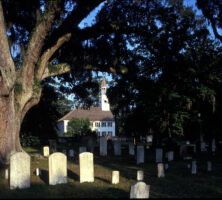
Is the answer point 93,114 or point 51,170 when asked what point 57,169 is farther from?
point 93,114

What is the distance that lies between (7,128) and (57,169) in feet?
20.7

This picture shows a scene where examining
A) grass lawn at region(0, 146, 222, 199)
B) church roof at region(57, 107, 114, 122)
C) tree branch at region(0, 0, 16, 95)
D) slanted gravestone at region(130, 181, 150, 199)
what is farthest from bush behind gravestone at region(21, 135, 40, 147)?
church roof at region(57, 107, 114, 122)

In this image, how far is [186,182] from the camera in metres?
9.91

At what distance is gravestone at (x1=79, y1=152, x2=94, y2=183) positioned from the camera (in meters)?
9.73

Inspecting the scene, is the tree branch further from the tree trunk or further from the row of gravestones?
the row of gravestones

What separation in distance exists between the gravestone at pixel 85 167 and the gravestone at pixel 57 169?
0.56 metres

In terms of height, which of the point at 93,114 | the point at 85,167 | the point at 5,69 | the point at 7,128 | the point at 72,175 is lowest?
the point at 72,175

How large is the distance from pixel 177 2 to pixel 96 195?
14643 millimetres

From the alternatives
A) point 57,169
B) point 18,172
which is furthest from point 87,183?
point 18,172

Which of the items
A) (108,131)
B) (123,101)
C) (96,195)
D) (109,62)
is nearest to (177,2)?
(109,62)

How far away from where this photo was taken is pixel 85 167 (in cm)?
978

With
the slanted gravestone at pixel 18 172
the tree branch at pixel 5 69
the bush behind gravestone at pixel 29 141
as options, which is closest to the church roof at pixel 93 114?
the bush behind gravestone at pixel 29 141

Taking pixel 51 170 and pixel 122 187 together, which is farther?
pixel 51 170

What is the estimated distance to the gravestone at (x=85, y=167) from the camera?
9727 millimetres
